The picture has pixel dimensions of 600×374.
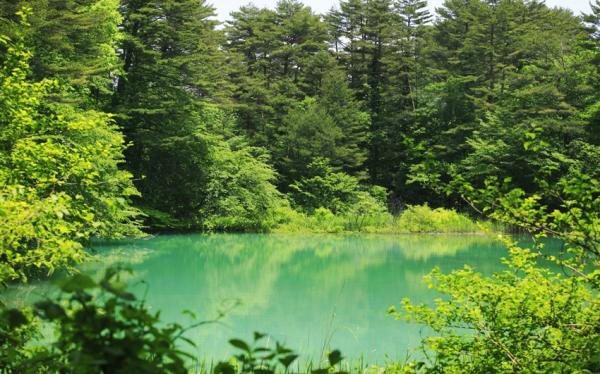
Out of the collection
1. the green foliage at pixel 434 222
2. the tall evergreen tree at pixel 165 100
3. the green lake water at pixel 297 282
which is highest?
the tall evergreen tree at pixel 165 100

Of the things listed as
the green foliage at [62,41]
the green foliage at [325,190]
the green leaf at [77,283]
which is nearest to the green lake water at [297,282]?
the green leaf at [77,283]

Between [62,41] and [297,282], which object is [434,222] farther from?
[62,41]

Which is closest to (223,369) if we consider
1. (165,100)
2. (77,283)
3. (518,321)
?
(77,283)

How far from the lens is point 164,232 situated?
1739 cm

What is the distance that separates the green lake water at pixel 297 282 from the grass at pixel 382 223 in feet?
4.61

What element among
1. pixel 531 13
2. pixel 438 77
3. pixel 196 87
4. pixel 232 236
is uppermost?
pixel 531 13

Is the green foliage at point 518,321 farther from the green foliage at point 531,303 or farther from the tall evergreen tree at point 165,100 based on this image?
the tall evergreen tree at point 165,100

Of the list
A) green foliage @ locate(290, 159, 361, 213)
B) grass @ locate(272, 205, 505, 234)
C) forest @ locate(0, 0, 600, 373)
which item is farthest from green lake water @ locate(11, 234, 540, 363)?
green foliage @ locate(290, 159, 361, 213)

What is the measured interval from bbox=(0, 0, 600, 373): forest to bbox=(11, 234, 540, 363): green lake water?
57 centimetres

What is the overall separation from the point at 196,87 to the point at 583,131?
12.7m

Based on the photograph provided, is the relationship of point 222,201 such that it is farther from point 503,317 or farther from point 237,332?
point 503,317

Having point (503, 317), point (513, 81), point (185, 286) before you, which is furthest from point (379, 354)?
point (513, 81)

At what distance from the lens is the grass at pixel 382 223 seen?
1934cm

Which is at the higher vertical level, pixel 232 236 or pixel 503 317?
pixel 503 317
